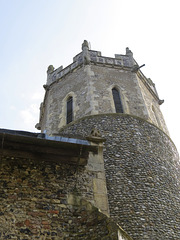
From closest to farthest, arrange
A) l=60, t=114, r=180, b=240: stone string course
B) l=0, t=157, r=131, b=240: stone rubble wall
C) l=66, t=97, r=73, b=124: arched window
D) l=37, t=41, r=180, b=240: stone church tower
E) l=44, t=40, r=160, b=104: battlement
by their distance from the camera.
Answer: l=0, t=157, r=131, b=240: stone rubble wall
l=60, t=114, r=180, b=240: stone string course
l=37, t=41, r=180, b=240: stone church tower
l=66, t=97, r=73, b=124: arched window
l=44, t=40, r=160, b=104: battlement

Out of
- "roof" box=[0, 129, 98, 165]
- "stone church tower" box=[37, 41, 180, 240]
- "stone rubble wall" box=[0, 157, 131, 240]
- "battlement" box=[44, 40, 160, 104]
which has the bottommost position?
"stone rubble wall" box=[0, 157, 131, 240]

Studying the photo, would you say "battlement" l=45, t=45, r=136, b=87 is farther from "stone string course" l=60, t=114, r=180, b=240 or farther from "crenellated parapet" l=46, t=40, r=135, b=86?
"stone string course" l=60, t=114, r=180, b=240

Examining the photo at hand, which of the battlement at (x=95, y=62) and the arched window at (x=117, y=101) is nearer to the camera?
the arched window at (x=117, y=101)

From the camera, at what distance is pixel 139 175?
860cm

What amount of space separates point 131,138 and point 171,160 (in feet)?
5.95

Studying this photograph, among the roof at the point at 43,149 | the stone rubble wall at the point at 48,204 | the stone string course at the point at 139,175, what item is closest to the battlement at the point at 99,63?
the stone string course at the point at 139,175

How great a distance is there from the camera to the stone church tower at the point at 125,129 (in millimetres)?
7566

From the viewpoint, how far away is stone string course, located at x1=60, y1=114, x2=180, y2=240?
7.31 metres

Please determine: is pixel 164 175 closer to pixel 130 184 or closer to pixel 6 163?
pixel 130 184

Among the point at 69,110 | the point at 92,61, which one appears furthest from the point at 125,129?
the point at 92,61

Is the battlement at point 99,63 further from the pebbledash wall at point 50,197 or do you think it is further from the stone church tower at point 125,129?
the pebbledash wall at point 50,197

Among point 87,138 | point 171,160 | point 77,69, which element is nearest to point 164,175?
point 171,160

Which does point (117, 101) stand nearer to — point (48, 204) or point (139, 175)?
point (139, 175)

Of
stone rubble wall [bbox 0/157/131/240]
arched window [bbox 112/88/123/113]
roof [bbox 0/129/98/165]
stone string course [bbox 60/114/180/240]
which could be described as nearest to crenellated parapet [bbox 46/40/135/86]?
arched window [bbox 112/88/123/113]
